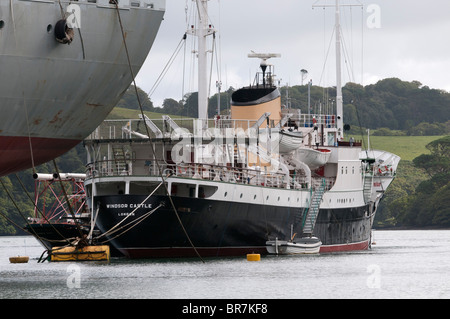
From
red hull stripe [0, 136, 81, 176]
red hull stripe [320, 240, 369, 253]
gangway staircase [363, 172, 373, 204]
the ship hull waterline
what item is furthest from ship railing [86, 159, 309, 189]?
gangway staircase [363, 172, 373, 204]

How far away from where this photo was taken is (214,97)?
414 feet

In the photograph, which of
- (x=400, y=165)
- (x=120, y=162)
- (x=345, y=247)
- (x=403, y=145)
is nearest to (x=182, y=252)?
(x=120, y=162)

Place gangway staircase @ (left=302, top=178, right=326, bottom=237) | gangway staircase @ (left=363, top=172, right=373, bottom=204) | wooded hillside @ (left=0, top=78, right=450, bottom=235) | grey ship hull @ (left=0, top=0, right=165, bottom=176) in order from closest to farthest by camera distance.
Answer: grey ship hull @ (left=0, top=0, right=165, bottom=176) → gangway staircase @ (left=302, top=178, right=326, bottom=237) → gangway staircase @ (left=363, top=172, right=373, bottom=204) → wooded hillside @ (left=0, top=78, right=450, bottom=235)

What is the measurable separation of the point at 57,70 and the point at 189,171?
604 inches

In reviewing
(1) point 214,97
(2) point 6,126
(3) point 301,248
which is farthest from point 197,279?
(1) point 214,97

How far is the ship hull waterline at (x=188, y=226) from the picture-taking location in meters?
45.2

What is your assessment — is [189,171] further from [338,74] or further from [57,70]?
[338,74]

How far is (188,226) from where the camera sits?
4578 cm

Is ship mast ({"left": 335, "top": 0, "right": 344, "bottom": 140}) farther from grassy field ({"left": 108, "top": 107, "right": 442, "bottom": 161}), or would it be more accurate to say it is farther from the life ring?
grassy field ({"left": 108, "top": 107, "right": 442, "bottom": 161})

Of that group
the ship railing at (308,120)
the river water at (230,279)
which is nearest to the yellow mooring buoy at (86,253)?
the river water at (230,279)

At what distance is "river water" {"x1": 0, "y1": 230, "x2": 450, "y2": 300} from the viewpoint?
3209cm

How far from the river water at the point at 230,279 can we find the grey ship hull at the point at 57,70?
15.3 feet

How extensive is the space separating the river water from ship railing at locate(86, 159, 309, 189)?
3805 mm
